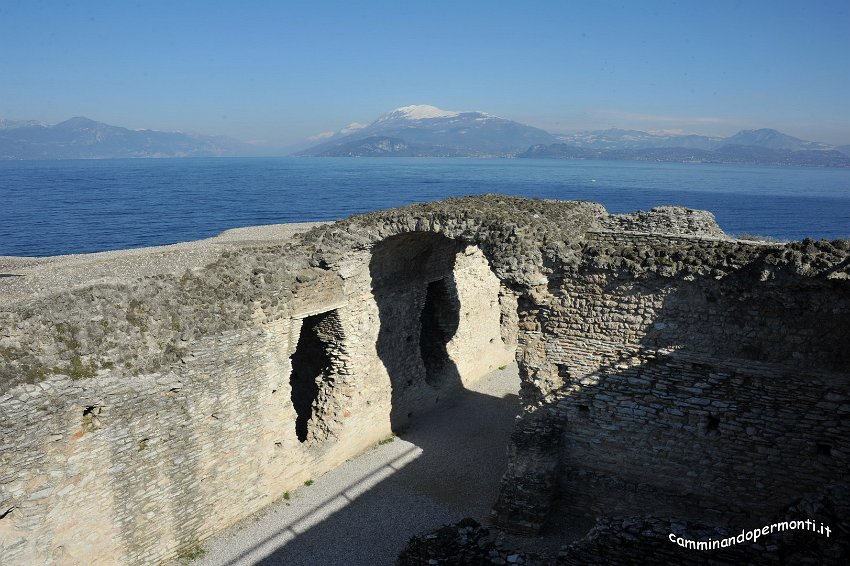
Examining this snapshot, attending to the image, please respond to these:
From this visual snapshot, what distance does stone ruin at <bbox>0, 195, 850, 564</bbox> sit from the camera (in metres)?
8.00

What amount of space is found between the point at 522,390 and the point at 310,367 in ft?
16.8

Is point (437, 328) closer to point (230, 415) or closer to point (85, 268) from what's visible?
point (230, 415)

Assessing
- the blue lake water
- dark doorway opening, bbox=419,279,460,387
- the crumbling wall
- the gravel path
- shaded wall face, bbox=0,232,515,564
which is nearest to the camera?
shaded wall face, bbox=0,232,515,564

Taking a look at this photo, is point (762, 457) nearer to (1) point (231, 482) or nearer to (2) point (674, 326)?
(2) point (674, 326)

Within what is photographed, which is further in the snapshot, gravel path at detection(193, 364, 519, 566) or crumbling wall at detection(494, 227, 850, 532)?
gravel path at detection(193, 364, 519, 566)

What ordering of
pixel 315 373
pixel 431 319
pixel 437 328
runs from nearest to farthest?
pixel 315 373 < pixel 437 328 < pixel 431 319

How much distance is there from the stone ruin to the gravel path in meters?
0.51

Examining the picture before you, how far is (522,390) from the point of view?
417 inches

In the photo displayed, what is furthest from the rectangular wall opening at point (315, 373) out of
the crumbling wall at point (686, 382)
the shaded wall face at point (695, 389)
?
the shaded wall face at point (695, 389)

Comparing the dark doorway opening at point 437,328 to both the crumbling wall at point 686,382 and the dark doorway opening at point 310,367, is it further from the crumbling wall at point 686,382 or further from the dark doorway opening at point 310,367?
the crumbling wall at point 686,382

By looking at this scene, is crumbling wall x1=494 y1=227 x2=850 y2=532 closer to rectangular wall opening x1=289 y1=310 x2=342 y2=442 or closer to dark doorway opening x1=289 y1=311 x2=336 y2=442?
rectangular wall opening x1=289 y1=310 x2=342 y2=442

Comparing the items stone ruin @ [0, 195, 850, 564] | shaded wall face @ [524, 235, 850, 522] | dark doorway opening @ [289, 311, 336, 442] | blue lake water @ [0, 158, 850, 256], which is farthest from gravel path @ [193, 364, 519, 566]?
blue lake water @ [0, 158, 850, 256]

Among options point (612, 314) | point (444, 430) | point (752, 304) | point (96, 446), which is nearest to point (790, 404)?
point (752, 304)

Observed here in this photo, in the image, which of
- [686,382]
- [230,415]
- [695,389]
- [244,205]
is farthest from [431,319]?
[244,205]
